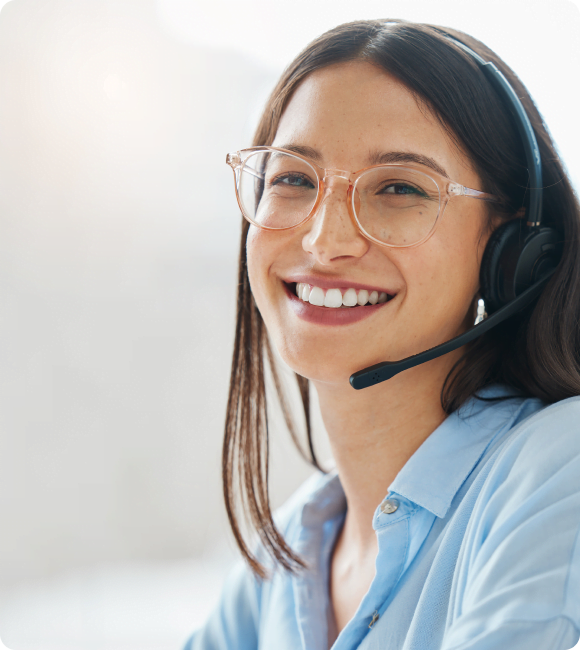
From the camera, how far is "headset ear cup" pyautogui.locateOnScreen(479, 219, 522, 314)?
3.16ft

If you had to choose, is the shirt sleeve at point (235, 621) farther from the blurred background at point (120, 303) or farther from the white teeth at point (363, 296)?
the white teeth at point (363, 296)

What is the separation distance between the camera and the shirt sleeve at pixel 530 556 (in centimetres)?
55

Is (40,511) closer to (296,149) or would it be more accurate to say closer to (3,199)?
(3,199)

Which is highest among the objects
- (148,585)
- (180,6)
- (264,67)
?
(180,6)

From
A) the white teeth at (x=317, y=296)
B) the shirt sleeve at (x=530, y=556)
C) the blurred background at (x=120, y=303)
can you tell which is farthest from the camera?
the blurred background at (x=120, y=303)

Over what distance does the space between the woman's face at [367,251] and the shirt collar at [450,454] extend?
0.14 metres

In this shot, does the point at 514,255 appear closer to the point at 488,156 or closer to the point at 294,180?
the point at 488,156

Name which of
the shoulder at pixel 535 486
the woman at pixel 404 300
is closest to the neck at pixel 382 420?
the woman at pixel 404 300

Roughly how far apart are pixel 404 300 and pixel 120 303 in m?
1.08

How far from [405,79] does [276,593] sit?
38.4 inches

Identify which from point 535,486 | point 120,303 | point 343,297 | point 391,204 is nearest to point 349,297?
point 343,297

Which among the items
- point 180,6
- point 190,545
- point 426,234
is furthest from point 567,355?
point 190,545

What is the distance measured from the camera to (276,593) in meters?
1.15

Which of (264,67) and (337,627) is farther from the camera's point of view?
(264,67)
